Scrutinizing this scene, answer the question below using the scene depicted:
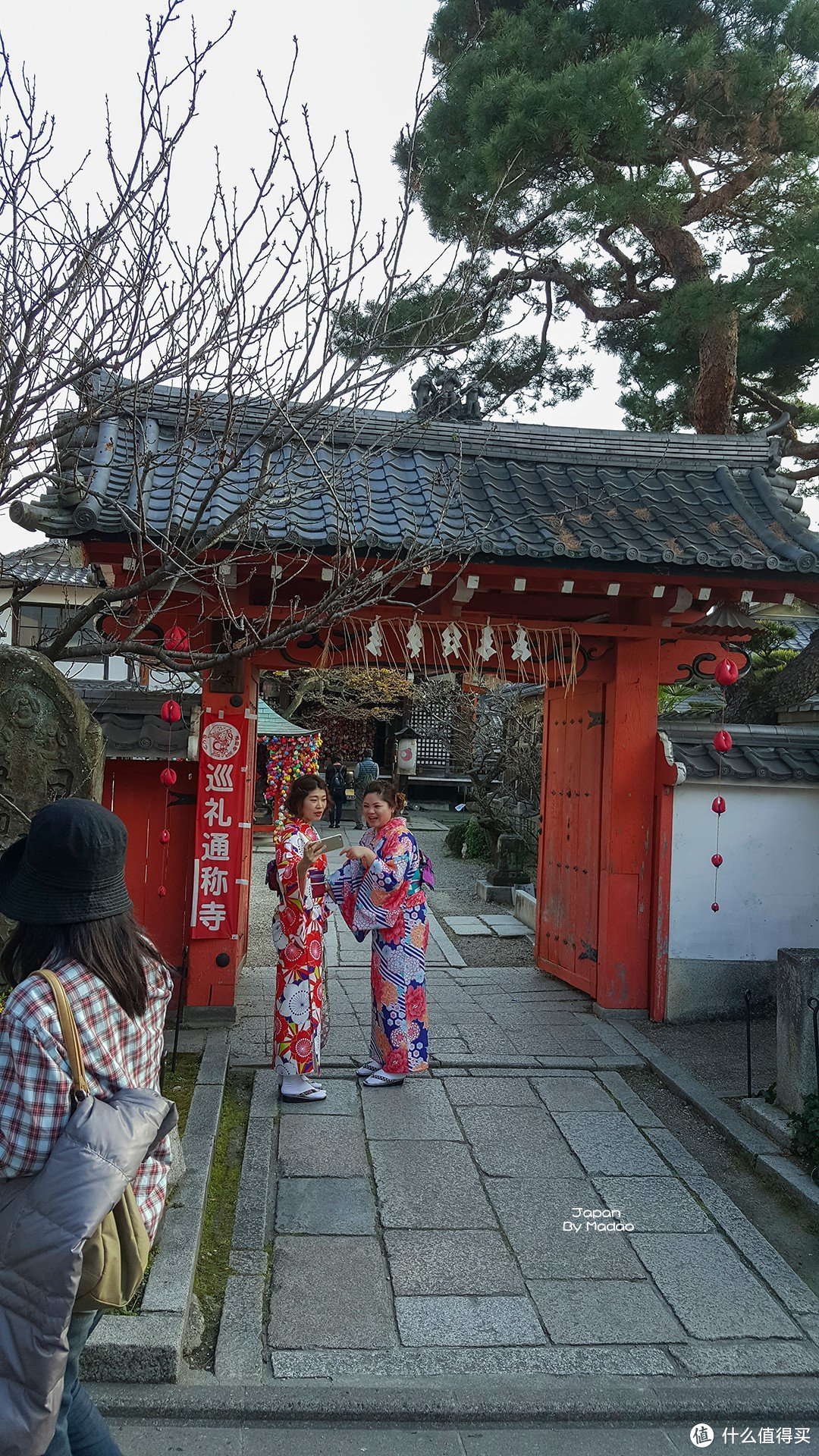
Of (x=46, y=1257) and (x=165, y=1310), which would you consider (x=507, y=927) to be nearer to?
(x=165, y=1310)

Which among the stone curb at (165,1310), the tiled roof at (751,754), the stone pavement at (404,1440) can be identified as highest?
the tiled roof at (751,754)

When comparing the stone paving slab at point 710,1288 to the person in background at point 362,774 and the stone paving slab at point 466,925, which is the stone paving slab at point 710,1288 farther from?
the stone paving slab at point 466,925

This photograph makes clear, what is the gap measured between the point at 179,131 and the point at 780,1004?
5.19 metres

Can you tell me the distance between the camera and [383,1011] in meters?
6.36

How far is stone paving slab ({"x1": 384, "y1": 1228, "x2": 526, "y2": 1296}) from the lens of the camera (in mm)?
4117

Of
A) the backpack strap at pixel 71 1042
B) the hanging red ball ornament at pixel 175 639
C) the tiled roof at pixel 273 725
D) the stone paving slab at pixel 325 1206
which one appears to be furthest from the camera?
the tiled roof at pixel 273 725

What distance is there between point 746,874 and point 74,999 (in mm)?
6850

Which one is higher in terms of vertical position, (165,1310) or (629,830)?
(629,830)

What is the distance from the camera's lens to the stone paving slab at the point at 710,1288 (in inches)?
153

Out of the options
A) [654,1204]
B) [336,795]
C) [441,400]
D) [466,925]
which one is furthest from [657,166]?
[336,795]

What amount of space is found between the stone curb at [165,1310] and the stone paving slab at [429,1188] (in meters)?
0.86

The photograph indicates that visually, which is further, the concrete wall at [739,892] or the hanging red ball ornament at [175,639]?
the concrete wall at [739,892]

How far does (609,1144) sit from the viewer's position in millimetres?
5645

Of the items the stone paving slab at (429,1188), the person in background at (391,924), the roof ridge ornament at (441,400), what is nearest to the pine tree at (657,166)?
the roof ridge ornament at (441,400)
